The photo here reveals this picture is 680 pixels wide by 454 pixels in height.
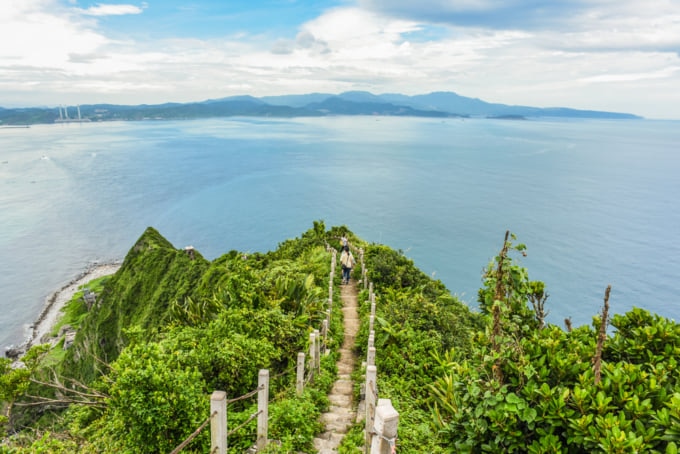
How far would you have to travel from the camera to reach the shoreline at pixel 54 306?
36.3 metres

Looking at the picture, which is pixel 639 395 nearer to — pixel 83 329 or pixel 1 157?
pixel 83 329

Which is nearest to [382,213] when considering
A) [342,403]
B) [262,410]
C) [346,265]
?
[346,265]

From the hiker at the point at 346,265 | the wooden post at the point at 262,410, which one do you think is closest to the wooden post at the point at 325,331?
the wooden post at the point at 262,410

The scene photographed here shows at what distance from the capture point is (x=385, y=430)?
3.44 m

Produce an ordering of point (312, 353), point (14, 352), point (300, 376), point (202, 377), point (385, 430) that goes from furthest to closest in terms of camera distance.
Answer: point (14, 352)
point (312, 353)
point (300, 376)
point (202, 377)
point (385, 430)

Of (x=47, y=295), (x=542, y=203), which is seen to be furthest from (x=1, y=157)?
(x=542, y=203)

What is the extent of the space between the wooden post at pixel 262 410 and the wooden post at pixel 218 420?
3.03ft

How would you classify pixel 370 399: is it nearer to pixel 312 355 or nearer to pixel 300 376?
pixel 300 376

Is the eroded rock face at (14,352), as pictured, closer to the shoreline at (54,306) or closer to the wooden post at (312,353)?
the shoreline at (54,306)

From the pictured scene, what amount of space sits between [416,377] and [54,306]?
150ft

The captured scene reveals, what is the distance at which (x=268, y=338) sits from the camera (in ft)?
28.6

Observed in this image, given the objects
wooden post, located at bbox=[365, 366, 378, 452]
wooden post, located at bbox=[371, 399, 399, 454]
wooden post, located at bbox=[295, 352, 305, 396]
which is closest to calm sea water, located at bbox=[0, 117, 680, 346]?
wooden post, located at bbox=[295, 352, 305, 396]

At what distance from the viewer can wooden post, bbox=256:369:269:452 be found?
5.76m

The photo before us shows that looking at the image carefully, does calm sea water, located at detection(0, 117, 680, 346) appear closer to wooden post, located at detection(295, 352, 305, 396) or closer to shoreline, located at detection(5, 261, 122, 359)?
shoreline, located at detection(5, 261, 122, 359)
